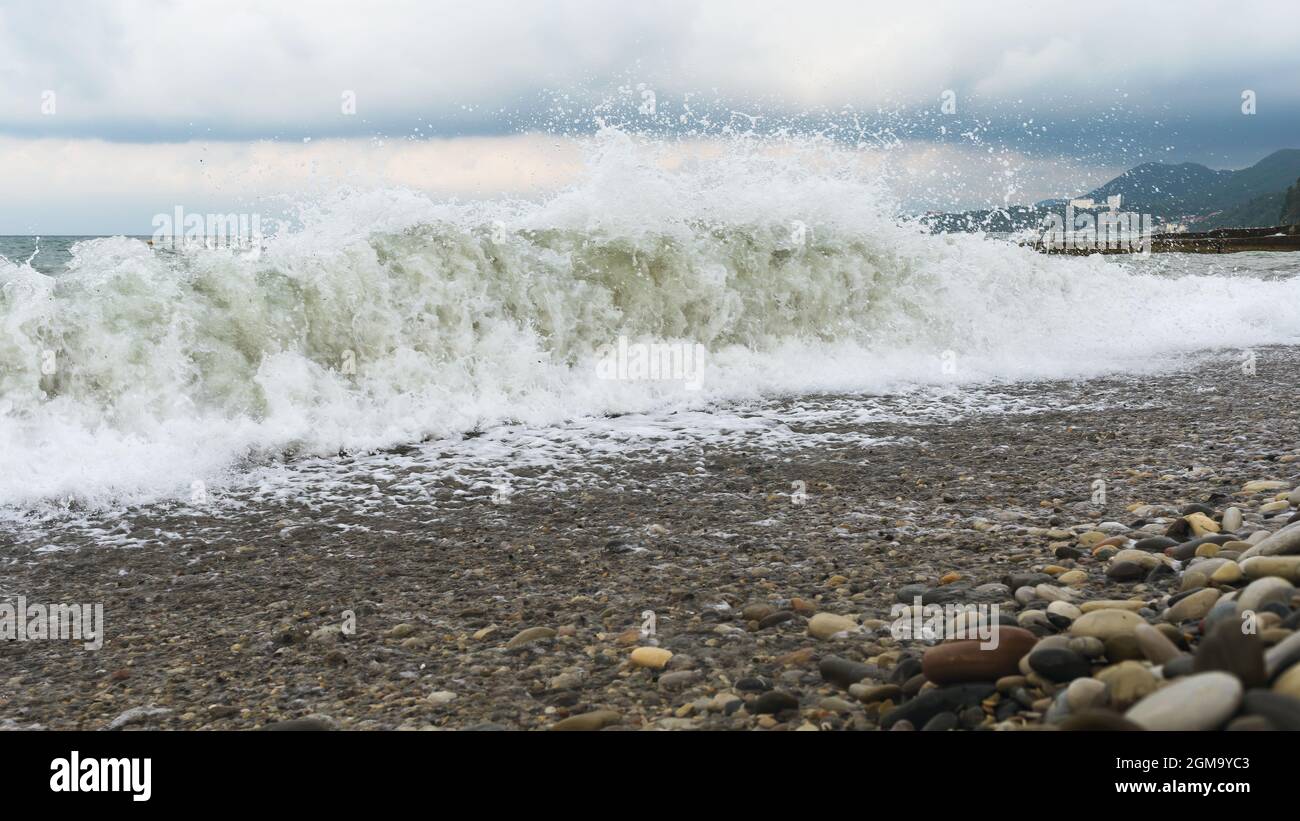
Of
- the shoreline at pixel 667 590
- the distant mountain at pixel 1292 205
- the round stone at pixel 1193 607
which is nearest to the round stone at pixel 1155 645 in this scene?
the shoreline at pixel 667 590

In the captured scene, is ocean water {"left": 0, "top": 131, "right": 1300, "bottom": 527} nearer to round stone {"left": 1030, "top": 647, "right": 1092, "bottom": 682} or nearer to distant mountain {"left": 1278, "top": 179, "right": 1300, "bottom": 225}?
round stone {"left": 1030, "top": 647, "right": 1092, "bottom": 682}

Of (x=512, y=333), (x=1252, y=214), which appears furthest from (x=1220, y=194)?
(x=512, y=333)

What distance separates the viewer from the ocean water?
22.8 feet

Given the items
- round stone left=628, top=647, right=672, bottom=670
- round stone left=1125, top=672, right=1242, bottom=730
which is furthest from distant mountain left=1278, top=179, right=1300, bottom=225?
round stone left=1125, top=672, right=1242, bottom=730

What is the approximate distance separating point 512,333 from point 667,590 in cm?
565

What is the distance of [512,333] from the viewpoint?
9.20 m

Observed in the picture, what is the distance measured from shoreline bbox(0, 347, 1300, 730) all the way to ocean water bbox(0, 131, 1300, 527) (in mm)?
1277

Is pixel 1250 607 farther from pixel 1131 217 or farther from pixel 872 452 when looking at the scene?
pixel 1131 217

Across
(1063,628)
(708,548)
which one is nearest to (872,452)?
(708,548)

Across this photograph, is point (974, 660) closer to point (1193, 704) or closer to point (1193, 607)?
point (1193, 704)

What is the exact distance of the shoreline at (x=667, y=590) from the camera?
110 inches

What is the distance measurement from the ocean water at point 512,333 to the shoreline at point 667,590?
1.28 metres

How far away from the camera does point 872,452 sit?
259 inches
